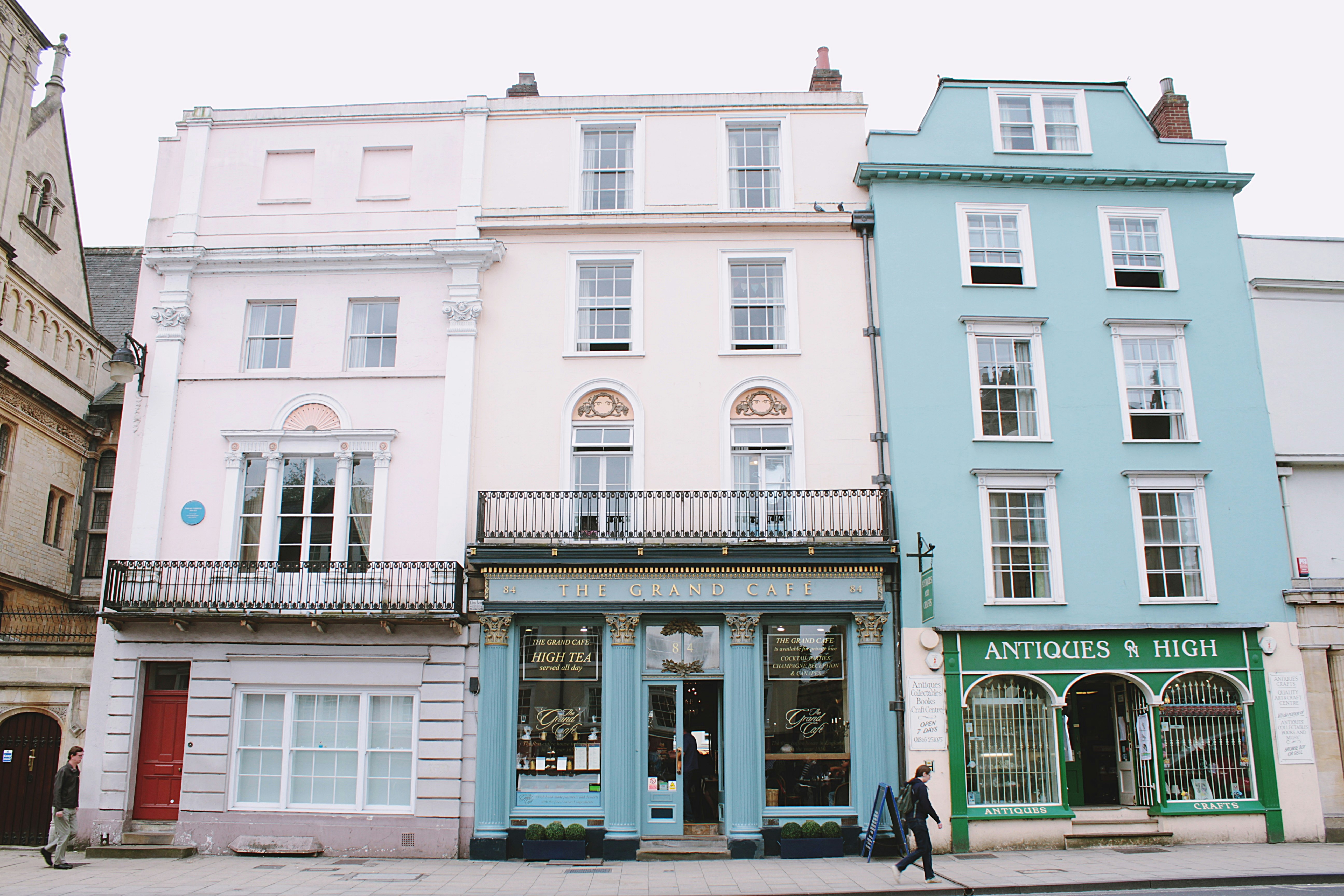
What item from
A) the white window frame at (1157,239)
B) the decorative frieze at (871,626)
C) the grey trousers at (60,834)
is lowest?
the grey trousers at (60,834)

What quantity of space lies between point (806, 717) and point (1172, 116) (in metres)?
14.2

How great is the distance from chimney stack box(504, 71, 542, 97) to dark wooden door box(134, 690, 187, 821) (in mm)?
13331

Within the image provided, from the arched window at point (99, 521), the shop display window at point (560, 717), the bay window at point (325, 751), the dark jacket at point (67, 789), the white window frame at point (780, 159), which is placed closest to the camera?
the dark jacket at point (67, 789)

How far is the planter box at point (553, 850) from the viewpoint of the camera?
14.0m

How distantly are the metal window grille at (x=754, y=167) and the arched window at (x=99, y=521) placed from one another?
56.9 ft

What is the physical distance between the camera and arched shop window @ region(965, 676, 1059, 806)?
14750mm

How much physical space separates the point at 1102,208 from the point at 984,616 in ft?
27.2

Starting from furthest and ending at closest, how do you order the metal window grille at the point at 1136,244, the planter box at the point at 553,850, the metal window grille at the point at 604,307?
the metal window grille at the point at 1136,244 < the metal window grille at the point at 604,307 < the planter box at the point at 553,850

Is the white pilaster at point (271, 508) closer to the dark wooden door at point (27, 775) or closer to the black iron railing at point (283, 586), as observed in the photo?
the black iron railing at point (283, 586)

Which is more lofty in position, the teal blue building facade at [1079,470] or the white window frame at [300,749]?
the teal blue building facade at [1079,470]

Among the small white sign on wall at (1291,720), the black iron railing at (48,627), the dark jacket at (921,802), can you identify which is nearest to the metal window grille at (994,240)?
the small white sign on wall at (1291,720)

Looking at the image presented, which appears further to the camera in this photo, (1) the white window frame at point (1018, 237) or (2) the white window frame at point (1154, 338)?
(1) the white window frame at point (1018, 237)

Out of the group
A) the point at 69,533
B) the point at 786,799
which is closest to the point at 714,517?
the point at 786,799

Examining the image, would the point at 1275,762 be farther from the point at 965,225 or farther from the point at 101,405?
the point at 101,405
